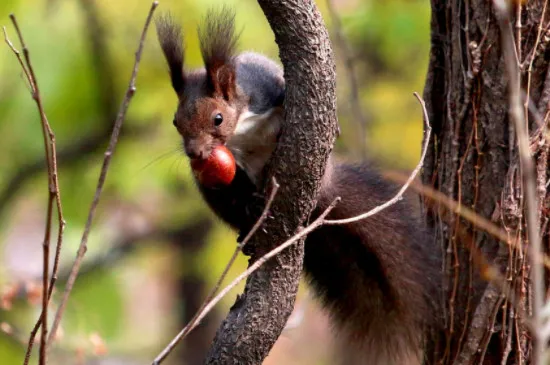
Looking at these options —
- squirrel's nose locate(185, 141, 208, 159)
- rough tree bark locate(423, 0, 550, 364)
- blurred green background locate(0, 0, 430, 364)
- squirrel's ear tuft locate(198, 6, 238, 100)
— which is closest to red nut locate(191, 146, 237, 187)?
squirrel's nose locate(185, 141, 208, 159)

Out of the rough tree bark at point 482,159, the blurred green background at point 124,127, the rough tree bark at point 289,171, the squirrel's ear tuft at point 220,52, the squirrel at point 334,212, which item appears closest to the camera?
the rough tree bark at point 289,171

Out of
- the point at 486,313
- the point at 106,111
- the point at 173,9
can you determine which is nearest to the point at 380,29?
the point at 173,9

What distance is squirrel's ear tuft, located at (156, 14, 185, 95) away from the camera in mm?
2478

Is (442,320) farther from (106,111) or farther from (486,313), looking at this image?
(106,111)

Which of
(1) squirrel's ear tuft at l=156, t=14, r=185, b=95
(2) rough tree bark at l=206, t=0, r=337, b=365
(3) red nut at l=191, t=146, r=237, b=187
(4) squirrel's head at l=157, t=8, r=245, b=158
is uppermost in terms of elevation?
(1) squirrel's ear tuft at l=156, t=14, r=185, b=95

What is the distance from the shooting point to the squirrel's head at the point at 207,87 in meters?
2.50

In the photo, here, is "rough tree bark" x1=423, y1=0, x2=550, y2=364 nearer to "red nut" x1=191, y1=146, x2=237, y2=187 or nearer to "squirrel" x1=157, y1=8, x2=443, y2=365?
"squirrel" x1=157, y1=8, x2=443, y2=365

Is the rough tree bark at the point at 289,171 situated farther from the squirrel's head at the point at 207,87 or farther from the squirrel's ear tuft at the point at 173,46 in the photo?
the squirrel's ear tuft at the point at 173,46

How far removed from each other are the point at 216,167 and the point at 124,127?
269cm

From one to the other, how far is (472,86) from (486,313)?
2.07ft

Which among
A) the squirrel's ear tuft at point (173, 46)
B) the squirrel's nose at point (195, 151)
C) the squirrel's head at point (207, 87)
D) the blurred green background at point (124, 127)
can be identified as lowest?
the squirrel's nose at point (195, 151)

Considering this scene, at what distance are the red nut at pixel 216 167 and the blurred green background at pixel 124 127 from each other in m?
1.32

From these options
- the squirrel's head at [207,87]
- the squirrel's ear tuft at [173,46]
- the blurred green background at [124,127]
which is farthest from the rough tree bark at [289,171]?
the blurred green background at [124,127]

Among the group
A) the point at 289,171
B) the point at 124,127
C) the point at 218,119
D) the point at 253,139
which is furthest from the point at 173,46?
the point at 124,127
